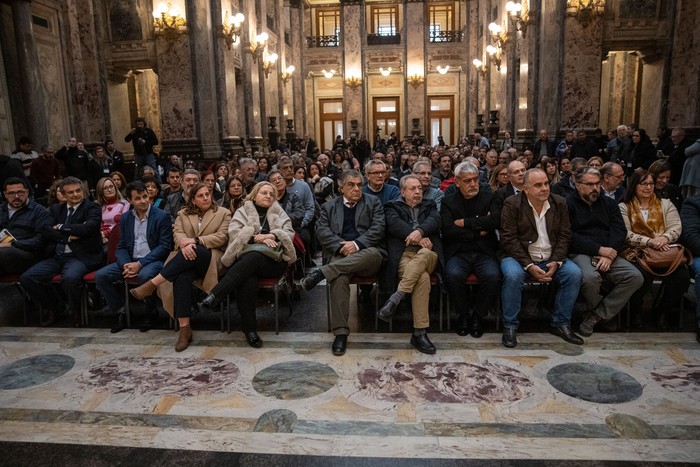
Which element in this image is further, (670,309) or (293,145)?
(293,145)

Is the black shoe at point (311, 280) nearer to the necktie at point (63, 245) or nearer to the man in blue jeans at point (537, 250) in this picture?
the man in blue jeans at point (537, 250)

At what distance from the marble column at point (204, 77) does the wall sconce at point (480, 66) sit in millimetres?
12389

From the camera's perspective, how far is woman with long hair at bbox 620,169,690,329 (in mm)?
4320

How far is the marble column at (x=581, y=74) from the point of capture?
11039 millimetres

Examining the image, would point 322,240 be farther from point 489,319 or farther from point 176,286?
point 489,319

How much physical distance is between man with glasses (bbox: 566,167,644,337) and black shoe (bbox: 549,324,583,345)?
17 cm

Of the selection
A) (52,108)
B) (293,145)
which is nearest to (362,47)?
(293,145)

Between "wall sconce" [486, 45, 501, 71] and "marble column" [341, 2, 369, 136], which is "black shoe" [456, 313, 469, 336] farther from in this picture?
"marble column" [341, 2, 369, 136]

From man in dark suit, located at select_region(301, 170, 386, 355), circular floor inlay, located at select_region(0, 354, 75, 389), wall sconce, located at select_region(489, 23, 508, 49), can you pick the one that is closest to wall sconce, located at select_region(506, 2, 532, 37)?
wall sconce, located at select_region(489, 23, 508, 49)

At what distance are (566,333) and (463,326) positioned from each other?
801 mm

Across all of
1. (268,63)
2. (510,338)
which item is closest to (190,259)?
(510,338)

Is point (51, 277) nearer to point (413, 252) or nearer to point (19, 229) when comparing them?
point (19, 229)

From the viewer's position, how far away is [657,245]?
429cm

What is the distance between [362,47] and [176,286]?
72.2 feet
